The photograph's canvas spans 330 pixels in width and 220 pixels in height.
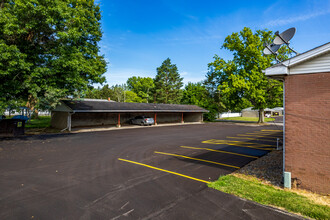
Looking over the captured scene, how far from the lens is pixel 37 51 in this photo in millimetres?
14562

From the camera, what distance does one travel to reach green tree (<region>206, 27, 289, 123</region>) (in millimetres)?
29109

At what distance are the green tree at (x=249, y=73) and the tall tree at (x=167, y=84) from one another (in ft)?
85.6

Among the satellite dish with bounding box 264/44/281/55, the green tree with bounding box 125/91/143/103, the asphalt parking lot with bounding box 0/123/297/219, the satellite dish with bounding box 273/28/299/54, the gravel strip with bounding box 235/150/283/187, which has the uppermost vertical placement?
the green tree with bounding box 125/91/143/103

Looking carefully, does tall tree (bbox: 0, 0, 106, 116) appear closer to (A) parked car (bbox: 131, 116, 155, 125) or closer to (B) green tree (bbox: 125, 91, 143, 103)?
(A) parked car (bbox: 131, 116, 155, 125)

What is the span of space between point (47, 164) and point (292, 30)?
11.1 metres

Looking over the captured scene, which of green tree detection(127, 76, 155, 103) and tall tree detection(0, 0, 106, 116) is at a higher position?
green tree detection(127, 76, 155, 103)

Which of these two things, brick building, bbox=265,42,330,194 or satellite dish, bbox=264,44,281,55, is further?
satellite dish, bbox=264,44,281,55

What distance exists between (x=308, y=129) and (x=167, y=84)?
185ft

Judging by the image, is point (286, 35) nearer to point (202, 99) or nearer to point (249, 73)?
point (249, 73)

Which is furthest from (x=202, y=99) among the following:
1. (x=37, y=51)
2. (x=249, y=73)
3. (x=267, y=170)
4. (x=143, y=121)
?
(x=267, y=170)

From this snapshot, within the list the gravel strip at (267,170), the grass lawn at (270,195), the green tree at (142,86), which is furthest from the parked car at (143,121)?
the green tree at (142,86)

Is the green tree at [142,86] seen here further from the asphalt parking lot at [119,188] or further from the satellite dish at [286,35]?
the satellite dish at [286,35]

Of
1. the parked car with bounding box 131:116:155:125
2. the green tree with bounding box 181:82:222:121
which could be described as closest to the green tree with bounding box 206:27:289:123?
Answer: the green tree with bounding box 181:82:222:121

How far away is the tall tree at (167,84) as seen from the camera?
2327 inches
